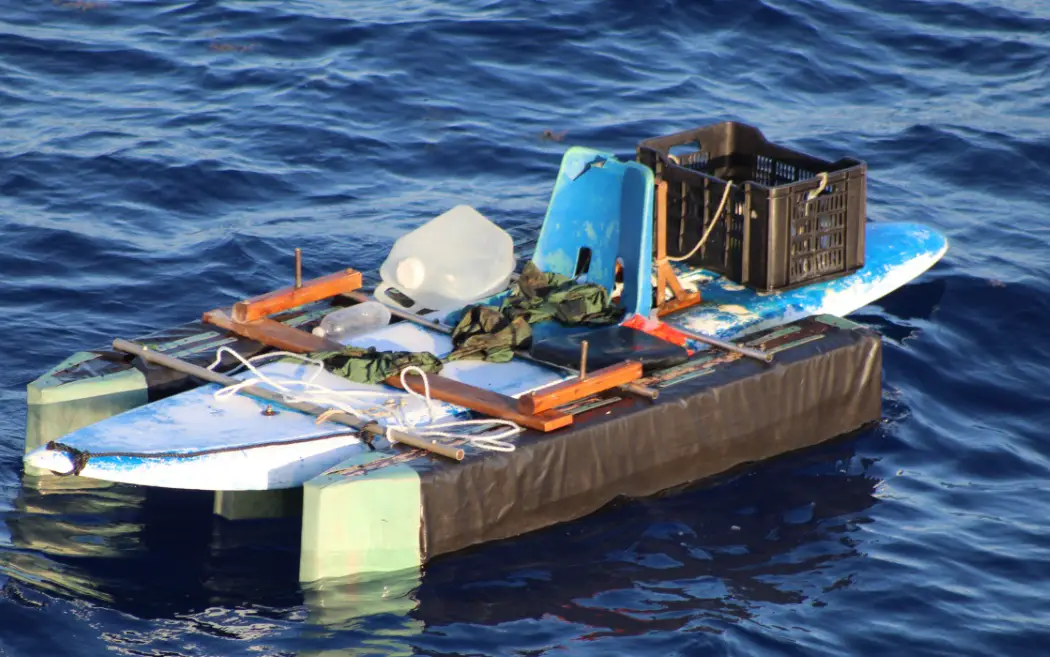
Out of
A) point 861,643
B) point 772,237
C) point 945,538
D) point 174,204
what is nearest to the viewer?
point 861,643

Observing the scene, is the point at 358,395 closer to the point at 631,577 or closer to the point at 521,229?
the point at 631,577

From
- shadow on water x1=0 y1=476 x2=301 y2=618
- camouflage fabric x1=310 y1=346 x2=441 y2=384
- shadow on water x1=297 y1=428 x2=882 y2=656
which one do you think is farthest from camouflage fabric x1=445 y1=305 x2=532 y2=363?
shadow on water x1=0 y1=476 x2=301 y2=618

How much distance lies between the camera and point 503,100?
16.8 metres

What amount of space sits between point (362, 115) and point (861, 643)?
9.28 metres

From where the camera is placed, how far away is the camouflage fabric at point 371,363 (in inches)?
382

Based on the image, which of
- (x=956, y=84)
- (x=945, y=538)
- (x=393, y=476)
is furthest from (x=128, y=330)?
(x=956, y=84)

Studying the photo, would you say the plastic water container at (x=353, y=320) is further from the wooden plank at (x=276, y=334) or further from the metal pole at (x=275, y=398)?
the metal pole at (x=275, y=398)

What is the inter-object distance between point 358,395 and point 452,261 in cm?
184

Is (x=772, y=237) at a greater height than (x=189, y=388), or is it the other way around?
(x=772, y=237)

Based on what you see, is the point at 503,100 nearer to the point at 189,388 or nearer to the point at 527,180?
the point at 527,180

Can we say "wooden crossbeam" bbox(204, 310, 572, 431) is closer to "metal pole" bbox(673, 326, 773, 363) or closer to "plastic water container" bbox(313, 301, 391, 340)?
"plastic water container" bbox(313, 301, 391, 340)

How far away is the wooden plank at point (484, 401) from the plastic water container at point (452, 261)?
1.42m

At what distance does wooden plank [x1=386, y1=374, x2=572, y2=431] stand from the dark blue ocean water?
0.64m

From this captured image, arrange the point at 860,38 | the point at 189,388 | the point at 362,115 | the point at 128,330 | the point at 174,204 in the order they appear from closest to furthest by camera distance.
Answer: the point at 189,388
the point at 128,330
the point at 174,204
the point at 362,115
the point at 860,38
